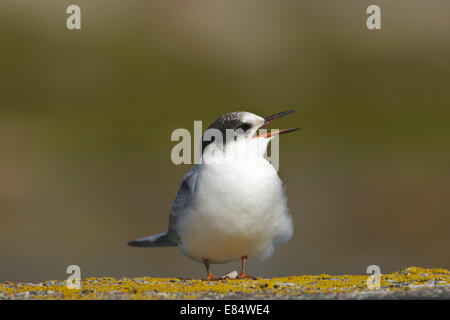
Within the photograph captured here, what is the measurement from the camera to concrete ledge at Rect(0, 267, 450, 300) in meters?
4.61

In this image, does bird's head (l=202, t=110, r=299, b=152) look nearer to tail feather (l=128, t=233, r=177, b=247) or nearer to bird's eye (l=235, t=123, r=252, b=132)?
bird's eye (l=235, t=123, r=252, b=132)

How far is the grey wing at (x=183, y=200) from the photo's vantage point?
6.07m

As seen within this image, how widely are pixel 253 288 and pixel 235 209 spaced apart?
0.84 m

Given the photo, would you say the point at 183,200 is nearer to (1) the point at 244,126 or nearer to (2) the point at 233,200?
(2) the point at 233,200

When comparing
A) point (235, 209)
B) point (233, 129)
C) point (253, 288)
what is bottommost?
point (253, 288)

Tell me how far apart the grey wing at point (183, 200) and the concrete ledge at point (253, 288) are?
677mm

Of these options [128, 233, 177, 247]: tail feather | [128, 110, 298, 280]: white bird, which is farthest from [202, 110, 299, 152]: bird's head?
[128, 233, 177, 247]: tail feather

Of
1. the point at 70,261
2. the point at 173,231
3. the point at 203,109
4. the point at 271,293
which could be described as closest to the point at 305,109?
the point at 203,109

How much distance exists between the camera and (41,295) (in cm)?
477

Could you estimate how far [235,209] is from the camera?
18.7 ft

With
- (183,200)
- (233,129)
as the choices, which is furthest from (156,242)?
(233,129)

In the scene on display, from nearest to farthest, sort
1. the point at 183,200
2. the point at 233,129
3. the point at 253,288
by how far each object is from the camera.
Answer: the point at 253,288 < the point at 233,129 < the point at 183,200
